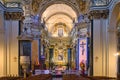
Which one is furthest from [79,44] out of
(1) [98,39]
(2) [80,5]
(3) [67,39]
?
(3) [67,39]

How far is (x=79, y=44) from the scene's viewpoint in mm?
30734

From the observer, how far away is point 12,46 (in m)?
20.1

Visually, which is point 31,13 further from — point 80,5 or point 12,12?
point 12,12

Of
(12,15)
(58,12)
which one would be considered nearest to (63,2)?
(58,12)

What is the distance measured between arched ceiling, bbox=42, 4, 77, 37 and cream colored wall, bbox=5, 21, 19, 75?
1407 cm

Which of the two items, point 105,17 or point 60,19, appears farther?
point 60,19

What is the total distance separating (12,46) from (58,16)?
21.5 meters

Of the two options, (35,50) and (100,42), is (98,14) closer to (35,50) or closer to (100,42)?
(100,42)

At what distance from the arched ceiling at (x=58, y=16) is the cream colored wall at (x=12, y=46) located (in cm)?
1407

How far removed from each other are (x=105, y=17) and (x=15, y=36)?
6.07 metres

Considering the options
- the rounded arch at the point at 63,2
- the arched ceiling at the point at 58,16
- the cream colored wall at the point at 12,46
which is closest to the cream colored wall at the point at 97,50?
the cream colored wall at the point at 12,46

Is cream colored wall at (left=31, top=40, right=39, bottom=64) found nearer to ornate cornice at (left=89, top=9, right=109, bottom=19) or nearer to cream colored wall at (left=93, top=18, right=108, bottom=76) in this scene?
cream colored wall at (left=93, top=18, right=108, bottom=76)

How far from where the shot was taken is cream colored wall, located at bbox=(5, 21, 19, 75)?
19.9 meters

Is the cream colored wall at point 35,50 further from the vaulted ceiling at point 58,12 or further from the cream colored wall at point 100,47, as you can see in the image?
the cream colored wall at point 100,47
